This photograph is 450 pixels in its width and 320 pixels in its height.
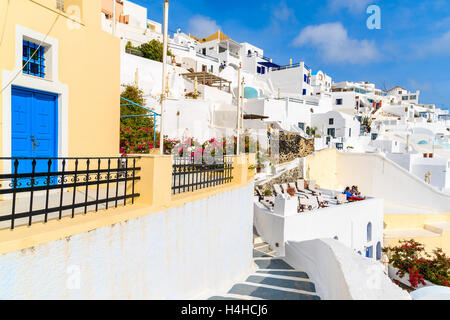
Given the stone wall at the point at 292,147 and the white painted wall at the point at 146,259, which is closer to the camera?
the white painted wall at the point at 146,259

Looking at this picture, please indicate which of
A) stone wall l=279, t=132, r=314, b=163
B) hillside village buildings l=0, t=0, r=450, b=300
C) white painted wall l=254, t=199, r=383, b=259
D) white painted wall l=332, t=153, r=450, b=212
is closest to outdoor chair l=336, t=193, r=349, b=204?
hillside village buildings l=0, t=0, r=450, b=300

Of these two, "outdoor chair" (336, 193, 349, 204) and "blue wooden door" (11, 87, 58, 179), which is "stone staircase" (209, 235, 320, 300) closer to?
"blue wooden door" (11, 87, 58, 179)

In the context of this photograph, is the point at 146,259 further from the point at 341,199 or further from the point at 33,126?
the point at 341,199

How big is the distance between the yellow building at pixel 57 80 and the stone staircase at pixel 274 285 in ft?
15.9

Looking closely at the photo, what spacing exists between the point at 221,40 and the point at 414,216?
41288 millimetres

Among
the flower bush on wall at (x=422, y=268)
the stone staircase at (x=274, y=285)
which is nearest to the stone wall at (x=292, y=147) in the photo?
the flower bush on wall at (x=422, y=268)

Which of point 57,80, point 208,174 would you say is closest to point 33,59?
point 57,80

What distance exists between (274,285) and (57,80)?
22.2ft

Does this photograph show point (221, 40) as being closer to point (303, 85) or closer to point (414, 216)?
point (303, 85)

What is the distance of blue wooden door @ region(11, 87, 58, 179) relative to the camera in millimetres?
5402

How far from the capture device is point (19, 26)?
207 inches

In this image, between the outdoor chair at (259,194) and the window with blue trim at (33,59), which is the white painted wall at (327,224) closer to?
the outdoor chair at (259,194)

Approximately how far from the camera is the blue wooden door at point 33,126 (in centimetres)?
540
